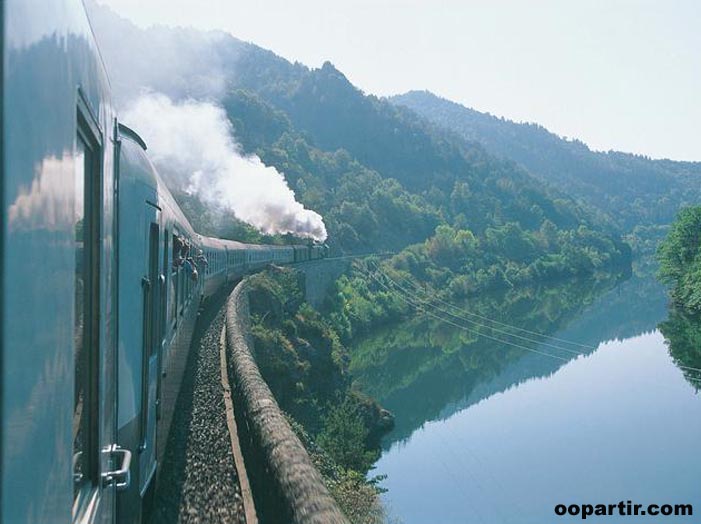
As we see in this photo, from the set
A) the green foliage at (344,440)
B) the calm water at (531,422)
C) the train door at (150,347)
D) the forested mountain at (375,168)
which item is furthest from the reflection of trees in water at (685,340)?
the train door at (150,347)

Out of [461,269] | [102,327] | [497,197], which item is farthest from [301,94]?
[102,327]

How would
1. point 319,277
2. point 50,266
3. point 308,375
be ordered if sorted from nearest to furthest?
1. point 50,266
2. point 308,375
3. point 319,277

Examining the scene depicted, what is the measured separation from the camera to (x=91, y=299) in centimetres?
222

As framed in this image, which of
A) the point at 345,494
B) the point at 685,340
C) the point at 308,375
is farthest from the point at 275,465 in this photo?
the point at 685,340

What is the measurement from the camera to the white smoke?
36.7 metres

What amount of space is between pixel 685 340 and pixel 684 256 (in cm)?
1333

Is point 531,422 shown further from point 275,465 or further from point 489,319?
point 275,465

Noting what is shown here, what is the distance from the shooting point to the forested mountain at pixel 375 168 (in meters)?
72.8

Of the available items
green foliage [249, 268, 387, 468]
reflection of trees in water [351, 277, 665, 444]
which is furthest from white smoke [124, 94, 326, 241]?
green foliage [249, 268, 387, 468]

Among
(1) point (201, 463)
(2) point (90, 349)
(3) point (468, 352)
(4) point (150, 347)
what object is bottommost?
(3) point (468, 352)

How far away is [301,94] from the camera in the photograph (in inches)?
5733

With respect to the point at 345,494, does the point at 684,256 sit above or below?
above

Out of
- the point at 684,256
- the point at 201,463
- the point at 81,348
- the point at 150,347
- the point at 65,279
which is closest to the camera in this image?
the point at 65,279

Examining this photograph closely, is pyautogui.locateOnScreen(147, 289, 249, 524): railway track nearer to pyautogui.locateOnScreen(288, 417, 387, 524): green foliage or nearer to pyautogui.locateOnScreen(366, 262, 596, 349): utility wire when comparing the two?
pyautogui.locateOnScreen(288, 417, 387, 524): green foliage
